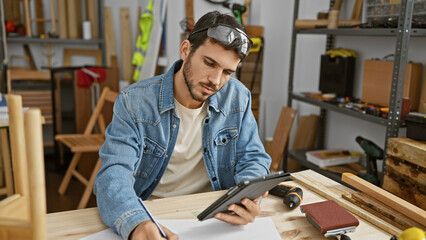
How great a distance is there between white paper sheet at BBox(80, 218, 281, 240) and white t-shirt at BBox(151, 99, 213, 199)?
1.54 feet

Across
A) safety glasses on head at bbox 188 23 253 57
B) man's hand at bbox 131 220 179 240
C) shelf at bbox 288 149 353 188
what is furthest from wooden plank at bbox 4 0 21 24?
man's hand at bbox 131 220 179 240

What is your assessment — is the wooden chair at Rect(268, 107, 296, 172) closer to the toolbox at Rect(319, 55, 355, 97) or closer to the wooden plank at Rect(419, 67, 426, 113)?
the toolbox at Rect(319, 55, 355, 97)

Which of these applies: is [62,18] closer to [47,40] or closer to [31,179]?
[47,40]

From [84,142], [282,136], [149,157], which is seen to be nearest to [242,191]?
[149,157]

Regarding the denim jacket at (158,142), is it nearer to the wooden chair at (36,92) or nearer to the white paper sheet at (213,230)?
the white paper sheet at (213,230)

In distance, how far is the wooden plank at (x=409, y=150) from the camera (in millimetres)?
1896

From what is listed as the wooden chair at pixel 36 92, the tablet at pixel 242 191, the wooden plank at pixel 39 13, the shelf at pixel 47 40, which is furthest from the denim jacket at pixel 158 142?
the wooden plank at pixel 39 13

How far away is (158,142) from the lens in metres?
1.51

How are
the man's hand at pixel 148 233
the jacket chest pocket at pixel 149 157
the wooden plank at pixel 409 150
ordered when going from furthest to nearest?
1. the wooden plank at pixel 409 150
2. the jacket chest pocket at pixel 149 157
3. the man's hand at pixel 148 233

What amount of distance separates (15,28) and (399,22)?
12.8ft

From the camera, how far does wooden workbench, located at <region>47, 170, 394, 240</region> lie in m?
1.11

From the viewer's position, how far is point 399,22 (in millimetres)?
2234

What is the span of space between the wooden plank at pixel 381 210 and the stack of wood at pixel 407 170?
750 mm

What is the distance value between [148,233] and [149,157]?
528 millimetres
